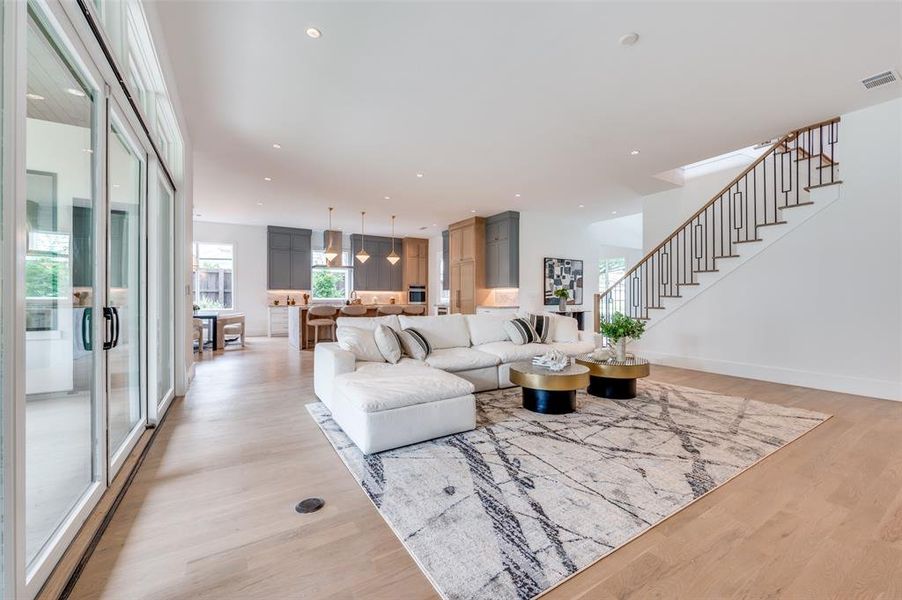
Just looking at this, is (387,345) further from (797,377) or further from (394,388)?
(797,377)

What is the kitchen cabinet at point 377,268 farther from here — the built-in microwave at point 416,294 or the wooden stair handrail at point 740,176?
the wooden stair handrail at point 740,176

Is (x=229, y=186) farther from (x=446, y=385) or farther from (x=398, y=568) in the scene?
(x=398, y=568)

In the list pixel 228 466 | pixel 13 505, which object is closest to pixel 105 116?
pixel 13 505

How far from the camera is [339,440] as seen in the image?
9.28 feet

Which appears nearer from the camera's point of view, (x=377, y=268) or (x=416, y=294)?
(x=377, y=268)

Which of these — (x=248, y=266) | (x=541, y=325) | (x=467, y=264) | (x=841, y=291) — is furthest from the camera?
(x=248, y=266)

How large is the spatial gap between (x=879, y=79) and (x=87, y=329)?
648 cm

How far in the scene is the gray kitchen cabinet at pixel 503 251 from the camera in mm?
8062

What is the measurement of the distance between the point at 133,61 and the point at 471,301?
22.8 ft

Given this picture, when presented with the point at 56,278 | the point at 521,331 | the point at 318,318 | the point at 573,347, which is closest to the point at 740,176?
the point at 573,347

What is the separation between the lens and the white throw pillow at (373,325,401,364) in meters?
3.75

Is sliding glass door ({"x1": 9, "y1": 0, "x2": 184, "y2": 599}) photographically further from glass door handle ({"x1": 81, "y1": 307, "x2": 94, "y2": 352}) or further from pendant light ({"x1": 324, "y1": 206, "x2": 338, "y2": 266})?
pendant light ({"x1": 324, "y1": 206, "x2": 338, "y2": 266})

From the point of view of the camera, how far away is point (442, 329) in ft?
15.0

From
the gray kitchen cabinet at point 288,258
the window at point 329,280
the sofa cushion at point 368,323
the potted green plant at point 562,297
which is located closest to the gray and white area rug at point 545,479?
the sofa cushion at point 368,323
